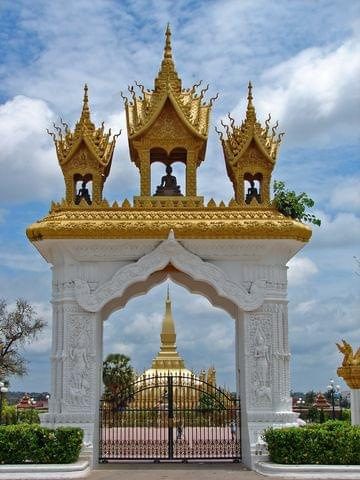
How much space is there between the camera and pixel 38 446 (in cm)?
1289

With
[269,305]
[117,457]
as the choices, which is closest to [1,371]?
[117,457]

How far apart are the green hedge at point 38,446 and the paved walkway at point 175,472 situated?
2.18 ft

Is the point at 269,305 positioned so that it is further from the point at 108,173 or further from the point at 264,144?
the point at 108,173

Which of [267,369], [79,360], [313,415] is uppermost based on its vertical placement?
[79,360]

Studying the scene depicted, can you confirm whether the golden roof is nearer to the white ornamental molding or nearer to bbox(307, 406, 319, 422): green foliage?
the white ornamental molding

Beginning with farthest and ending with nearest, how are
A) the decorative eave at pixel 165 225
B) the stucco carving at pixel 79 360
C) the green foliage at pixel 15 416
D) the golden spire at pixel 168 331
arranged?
the golden spire at pixel 168 331 < the green foliage at pixel 15 416 < the decorative eave at pixel 165 225 < the stucco carving at pixel 79 360

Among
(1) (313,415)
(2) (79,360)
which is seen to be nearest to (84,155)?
(2) (79,360)

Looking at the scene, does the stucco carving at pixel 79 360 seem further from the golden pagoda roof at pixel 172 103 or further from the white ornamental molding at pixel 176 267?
the golden pagoda roof at pixel 172 103

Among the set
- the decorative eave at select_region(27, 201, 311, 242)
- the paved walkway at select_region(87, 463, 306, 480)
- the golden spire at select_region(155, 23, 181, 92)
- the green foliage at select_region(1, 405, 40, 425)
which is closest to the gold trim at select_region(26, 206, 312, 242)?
the decorative eave at select_region(27, 201, 311, 242)

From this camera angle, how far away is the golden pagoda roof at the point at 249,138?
15156 millimetres

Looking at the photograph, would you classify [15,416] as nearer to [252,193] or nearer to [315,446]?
[252,193]

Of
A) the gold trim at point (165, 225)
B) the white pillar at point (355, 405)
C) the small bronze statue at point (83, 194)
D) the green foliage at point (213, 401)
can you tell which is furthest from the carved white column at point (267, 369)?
the small bronze statue at point (83, 194)

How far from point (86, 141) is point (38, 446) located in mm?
6278

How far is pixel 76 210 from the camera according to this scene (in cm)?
1460
